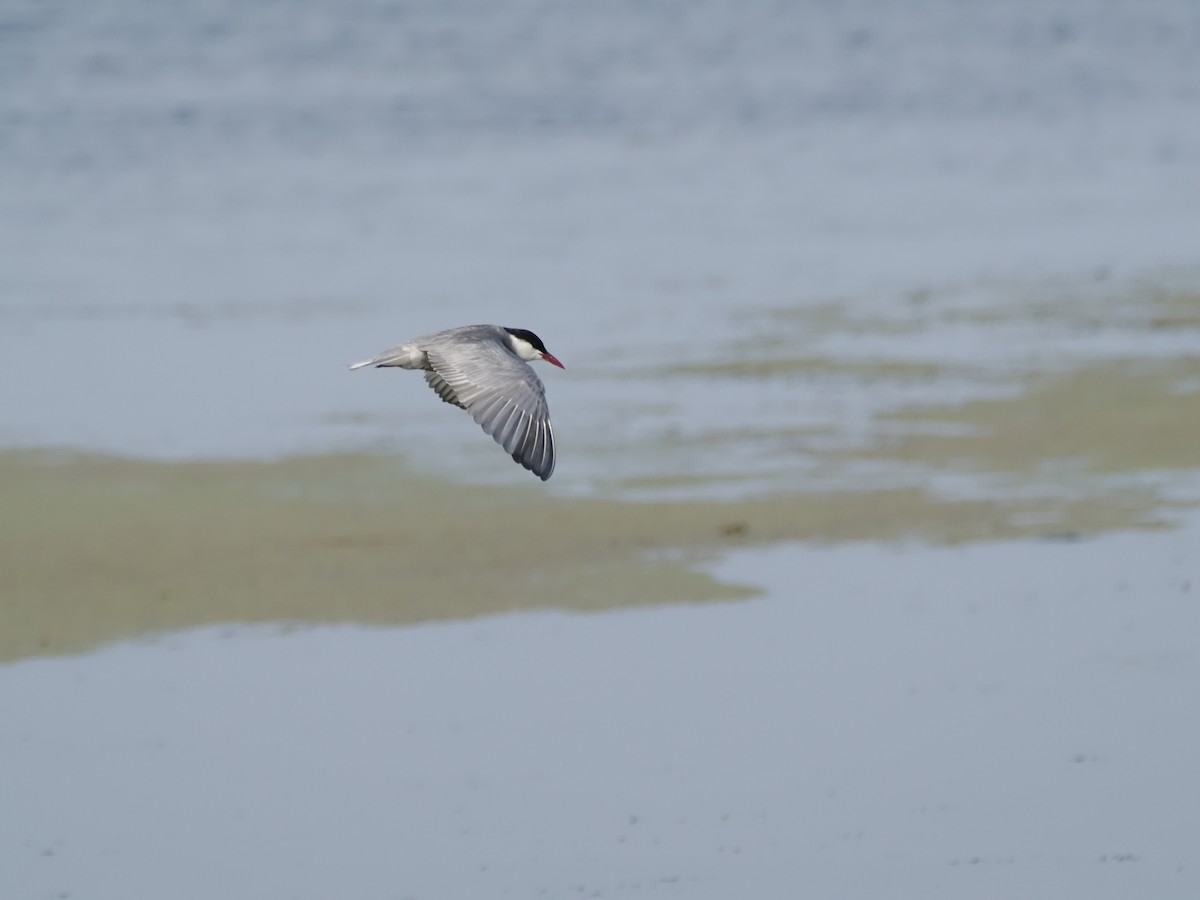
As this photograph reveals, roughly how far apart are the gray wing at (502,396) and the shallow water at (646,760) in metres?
0.91

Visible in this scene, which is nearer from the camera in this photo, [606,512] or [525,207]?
[606,512]

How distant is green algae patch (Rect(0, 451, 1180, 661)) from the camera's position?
7.53m

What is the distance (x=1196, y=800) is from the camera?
5551 millimetres

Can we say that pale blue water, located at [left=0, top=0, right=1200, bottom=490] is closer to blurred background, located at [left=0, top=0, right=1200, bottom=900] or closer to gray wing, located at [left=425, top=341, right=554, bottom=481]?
blurred background, located at [left=0, top=0, right=1200, bottom=900]

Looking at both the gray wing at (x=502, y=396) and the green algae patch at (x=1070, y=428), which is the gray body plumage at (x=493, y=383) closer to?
the gray wing at (x=502, y=396)

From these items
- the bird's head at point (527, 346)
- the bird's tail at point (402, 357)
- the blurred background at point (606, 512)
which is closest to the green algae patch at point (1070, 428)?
the blurred background at point (606, 512)

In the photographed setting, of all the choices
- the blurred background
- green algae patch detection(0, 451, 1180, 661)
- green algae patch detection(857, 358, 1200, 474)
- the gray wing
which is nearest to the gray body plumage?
the gray wing

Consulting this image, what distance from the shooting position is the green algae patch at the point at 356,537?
24.7ft

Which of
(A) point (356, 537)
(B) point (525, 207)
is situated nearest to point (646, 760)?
(A) point (356, 537)

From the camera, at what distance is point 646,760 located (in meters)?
5.83

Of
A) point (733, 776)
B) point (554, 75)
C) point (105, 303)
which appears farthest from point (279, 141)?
point (733, 776)

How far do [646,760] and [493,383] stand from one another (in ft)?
3.50

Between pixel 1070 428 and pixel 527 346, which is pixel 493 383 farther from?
pixel 1070 428

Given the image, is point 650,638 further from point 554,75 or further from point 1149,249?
point 554,75
